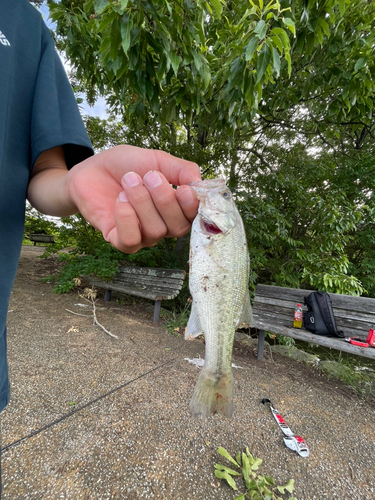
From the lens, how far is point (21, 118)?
1253 millimetres

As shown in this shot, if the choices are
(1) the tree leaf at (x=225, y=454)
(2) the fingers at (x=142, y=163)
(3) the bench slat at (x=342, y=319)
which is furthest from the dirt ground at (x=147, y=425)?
(2) the fingers at (x=142, y=163)

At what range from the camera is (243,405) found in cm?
311

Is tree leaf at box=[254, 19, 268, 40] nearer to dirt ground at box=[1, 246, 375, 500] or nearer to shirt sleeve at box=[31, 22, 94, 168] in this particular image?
shirt sleeve at box=[31, 22, 94, 168]

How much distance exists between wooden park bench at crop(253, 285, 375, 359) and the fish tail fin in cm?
249

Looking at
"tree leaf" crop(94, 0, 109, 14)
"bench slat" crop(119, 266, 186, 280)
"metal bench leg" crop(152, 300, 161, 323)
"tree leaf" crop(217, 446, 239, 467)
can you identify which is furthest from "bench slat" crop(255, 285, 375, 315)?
"tree leaf" crop(94, 0, 109, 14)

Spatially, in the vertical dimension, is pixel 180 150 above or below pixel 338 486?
above

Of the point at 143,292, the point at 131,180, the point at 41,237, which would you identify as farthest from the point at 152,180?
the point at 41,237

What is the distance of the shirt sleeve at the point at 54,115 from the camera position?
127cm

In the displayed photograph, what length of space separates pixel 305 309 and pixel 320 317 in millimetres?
506

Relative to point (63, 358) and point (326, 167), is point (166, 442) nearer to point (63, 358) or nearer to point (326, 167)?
A: point (63, 358)

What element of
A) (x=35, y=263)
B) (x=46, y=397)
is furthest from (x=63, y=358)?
(x=35, y=263)

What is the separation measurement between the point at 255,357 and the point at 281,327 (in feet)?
2.91

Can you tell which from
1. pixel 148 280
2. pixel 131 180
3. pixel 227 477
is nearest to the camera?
pixel 131 180

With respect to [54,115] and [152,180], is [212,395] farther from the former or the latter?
[54,115]
